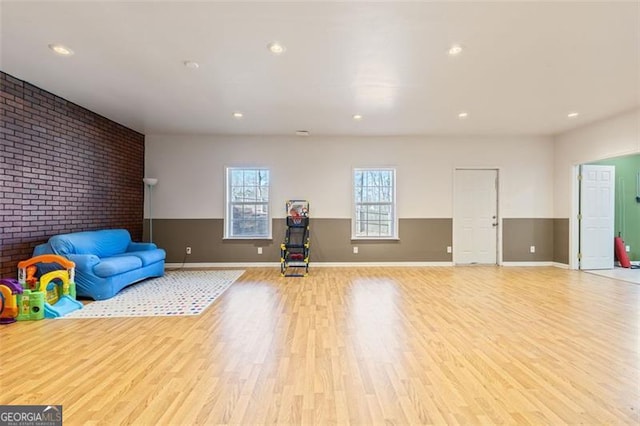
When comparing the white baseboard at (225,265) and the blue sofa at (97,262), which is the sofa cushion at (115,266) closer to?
the blue sofa at (97,262)

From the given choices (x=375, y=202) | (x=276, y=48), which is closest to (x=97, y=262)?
(x=276, y=48)

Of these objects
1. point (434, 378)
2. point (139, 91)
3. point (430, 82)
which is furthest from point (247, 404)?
point (139, 91)

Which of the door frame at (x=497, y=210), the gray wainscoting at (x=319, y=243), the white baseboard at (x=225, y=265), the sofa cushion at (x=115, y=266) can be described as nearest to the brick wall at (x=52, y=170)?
the sofa cushion at (x=115, y=266)

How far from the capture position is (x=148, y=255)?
4656 mm

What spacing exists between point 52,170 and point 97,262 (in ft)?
4.57

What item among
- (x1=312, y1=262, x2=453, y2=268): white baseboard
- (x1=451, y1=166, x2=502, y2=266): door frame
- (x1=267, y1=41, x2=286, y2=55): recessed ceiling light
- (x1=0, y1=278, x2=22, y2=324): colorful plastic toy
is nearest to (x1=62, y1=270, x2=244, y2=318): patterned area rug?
(x1=0, y1=278, x2=22, y2=324): colorful plastic toy

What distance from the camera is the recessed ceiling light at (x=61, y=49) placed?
2732mm

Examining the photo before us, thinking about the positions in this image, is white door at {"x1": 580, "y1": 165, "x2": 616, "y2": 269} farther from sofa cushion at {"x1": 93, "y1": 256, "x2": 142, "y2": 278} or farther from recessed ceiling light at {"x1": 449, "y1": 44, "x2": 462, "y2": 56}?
sofa cushion at {"x1": 93, "y1": 256, "x2": 142, "y2": 278}

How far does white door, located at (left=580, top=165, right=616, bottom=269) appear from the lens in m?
5.60

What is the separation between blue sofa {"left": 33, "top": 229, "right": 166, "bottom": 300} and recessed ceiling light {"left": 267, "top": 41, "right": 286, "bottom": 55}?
3.31 m

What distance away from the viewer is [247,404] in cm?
168

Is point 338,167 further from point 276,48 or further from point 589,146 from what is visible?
point 589,146

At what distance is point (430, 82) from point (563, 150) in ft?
13.9

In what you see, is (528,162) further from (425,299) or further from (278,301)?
(278,301)
